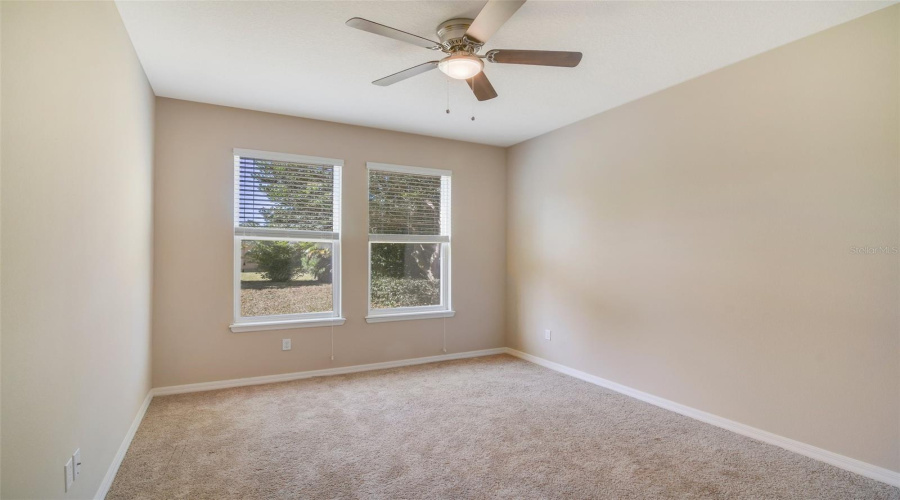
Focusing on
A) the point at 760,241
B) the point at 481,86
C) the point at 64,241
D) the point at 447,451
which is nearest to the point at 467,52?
the point at 481,86

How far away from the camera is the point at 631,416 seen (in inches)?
135

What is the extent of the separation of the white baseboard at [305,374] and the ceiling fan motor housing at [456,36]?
130 inches

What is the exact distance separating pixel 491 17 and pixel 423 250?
3251 millimetres

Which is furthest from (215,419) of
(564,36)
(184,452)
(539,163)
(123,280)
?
(539,163)

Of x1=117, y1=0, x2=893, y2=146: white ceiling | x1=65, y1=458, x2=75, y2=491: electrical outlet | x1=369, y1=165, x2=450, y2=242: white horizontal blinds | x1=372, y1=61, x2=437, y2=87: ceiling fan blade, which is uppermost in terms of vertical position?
x1=117, y1=0, x2=893, y2=146: white ceiling

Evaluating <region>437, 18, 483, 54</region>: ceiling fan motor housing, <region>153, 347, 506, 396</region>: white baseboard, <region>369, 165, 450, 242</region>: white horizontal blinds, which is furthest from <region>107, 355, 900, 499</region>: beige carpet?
<region>437, 18, 483, 54</region>: ceiling fan motor housing

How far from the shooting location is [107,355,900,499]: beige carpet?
7.79 ft

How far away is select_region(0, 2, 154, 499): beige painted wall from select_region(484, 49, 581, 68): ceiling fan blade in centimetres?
196

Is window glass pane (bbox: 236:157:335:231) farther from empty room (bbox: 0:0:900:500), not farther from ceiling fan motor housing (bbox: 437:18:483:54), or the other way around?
ceiling fan motor housing (bbox: 437:18:483:54)

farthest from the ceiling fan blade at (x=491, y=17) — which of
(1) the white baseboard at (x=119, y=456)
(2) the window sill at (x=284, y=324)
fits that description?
(2) the window sill at (x=284, y=324)

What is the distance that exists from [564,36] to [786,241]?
6.46ft

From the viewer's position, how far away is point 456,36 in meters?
2.60

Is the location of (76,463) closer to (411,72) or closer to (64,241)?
(64,241)

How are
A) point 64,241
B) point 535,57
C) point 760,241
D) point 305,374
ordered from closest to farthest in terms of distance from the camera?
1. point 64,241
2. point 535,57
3. point 760,241
4. point 305,374
